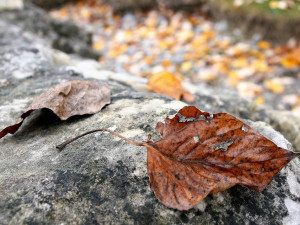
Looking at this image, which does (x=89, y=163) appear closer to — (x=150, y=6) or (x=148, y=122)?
(x=148, y=122)

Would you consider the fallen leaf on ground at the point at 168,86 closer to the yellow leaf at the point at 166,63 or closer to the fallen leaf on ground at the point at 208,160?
the fallen leaf on ground at the point at 208,160

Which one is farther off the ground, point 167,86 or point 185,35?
point 167,86

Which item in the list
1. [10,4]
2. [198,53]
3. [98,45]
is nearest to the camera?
[10,4]

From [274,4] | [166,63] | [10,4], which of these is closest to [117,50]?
[166,63]

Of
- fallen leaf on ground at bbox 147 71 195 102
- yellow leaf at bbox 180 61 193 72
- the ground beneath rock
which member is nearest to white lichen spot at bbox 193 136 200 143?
fallen leaf on ground at bbox 147 71 195 102

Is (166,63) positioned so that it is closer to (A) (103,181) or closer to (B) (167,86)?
(B) (167,86)

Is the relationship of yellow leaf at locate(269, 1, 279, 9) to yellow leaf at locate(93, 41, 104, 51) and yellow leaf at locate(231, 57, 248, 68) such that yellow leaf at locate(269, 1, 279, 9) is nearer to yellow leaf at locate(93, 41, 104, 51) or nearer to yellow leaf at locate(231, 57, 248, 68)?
yellow leaf at locate(231, 57, 248, 68)
